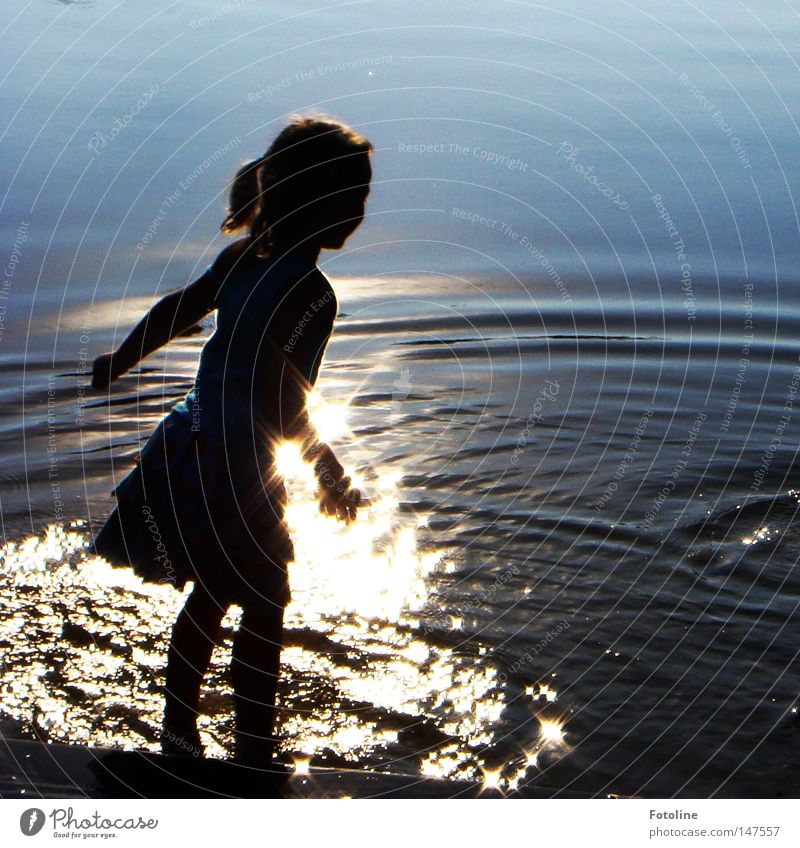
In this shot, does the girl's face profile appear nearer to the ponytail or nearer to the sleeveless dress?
the sleeveless dress

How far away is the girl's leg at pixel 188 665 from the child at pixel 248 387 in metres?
0.04

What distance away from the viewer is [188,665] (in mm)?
3033

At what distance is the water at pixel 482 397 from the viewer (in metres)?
3.32

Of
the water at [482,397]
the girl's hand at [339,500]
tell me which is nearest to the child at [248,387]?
the girl's hand at [339,500]

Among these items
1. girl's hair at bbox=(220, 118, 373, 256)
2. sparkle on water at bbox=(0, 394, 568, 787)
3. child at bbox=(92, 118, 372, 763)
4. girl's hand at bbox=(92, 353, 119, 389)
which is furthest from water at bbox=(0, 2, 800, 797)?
girl's hair at bbox=(220, 118, 373, 256)

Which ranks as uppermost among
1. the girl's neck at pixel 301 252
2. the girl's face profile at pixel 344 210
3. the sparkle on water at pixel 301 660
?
the girl's face profile at pixel 344 210

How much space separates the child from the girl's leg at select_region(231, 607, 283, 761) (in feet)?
0.05

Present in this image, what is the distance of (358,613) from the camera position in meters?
3.78

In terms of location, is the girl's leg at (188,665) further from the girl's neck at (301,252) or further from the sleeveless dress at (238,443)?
the girl's neck at (301,252)

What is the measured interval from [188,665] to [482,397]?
10.1 ft

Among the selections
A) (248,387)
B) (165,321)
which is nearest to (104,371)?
(165,321)

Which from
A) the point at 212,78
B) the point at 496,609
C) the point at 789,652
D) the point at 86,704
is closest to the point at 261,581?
the point at 86,704

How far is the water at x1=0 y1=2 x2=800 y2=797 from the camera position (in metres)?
3.32

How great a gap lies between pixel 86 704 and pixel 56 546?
109 centimetres
